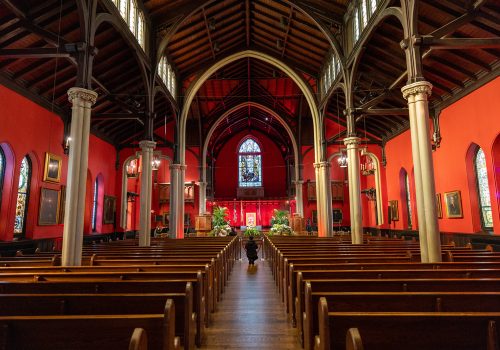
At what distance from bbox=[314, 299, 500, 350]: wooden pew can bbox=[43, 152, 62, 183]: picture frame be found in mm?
12426


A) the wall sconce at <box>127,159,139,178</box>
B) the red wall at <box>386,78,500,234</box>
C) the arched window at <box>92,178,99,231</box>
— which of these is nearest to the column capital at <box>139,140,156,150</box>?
the arched window at <box>92,178,99,231</box>

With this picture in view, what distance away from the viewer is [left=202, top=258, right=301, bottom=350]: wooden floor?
412 centimetres

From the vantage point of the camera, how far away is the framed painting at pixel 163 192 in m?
23.1

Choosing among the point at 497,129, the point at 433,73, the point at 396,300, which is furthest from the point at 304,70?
the point at 396,300

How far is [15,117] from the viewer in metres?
10.1

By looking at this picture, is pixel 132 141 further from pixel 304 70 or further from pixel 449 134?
pixel 449 134

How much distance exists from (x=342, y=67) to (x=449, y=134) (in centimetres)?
495

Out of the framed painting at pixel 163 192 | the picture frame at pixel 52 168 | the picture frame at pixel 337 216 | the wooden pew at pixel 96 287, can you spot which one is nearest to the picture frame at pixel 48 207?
the picture frame at pixel 52 168

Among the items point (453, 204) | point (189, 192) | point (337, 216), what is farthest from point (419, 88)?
point (189, 192)

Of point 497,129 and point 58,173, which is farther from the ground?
point 497,129

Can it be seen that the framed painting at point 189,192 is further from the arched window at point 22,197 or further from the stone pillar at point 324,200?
the arched window at point 22,197

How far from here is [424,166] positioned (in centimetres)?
704

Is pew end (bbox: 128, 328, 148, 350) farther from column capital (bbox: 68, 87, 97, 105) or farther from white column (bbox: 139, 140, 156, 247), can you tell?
white column (bbox: 139, 140, 156, 247)

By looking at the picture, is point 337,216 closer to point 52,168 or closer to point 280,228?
point 280,228
